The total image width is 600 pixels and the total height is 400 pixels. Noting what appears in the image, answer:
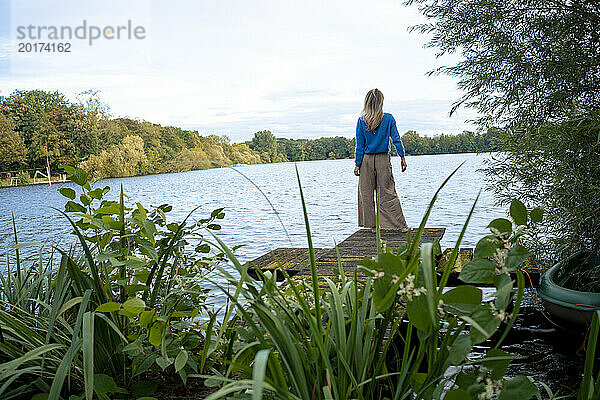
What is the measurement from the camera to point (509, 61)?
3949mm

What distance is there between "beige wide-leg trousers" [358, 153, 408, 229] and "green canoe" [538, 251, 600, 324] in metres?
2.98

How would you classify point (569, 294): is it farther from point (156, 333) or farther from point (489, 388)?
point (156, 333)

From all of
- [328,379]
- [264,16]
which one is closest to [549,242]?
[328,379]

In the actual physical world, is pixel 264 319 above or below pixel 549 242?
above

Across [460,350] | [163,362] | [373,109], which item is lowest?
[163,362]

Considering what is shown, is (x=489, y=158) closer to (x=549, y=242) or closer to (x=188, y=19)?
(x=549, y=242)

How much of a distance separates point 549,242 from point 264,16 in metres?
20.2

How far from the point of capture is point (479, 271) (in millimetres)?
1045

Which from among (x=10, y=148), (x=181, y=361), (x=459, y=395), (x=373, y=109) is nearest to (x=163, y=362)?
(x=181, y=361)

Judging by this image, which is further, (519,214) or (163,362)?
(163,362)

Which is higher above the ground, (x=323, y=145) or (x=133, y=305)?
(x=323, y=145)

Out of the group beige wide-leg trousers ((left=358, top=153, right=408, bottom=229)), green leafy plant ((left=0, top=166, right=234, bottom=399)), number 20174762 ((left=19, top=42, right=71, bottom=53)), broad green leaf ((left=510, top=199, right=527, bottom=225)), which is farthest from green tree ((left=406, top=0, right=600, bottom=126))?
number 20174762 ((left=19, top=42, right=71, bottom=53))

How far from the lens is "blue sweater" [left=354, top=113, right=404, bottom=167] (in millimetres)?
6043

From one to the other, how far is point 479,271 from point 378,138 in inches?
206
